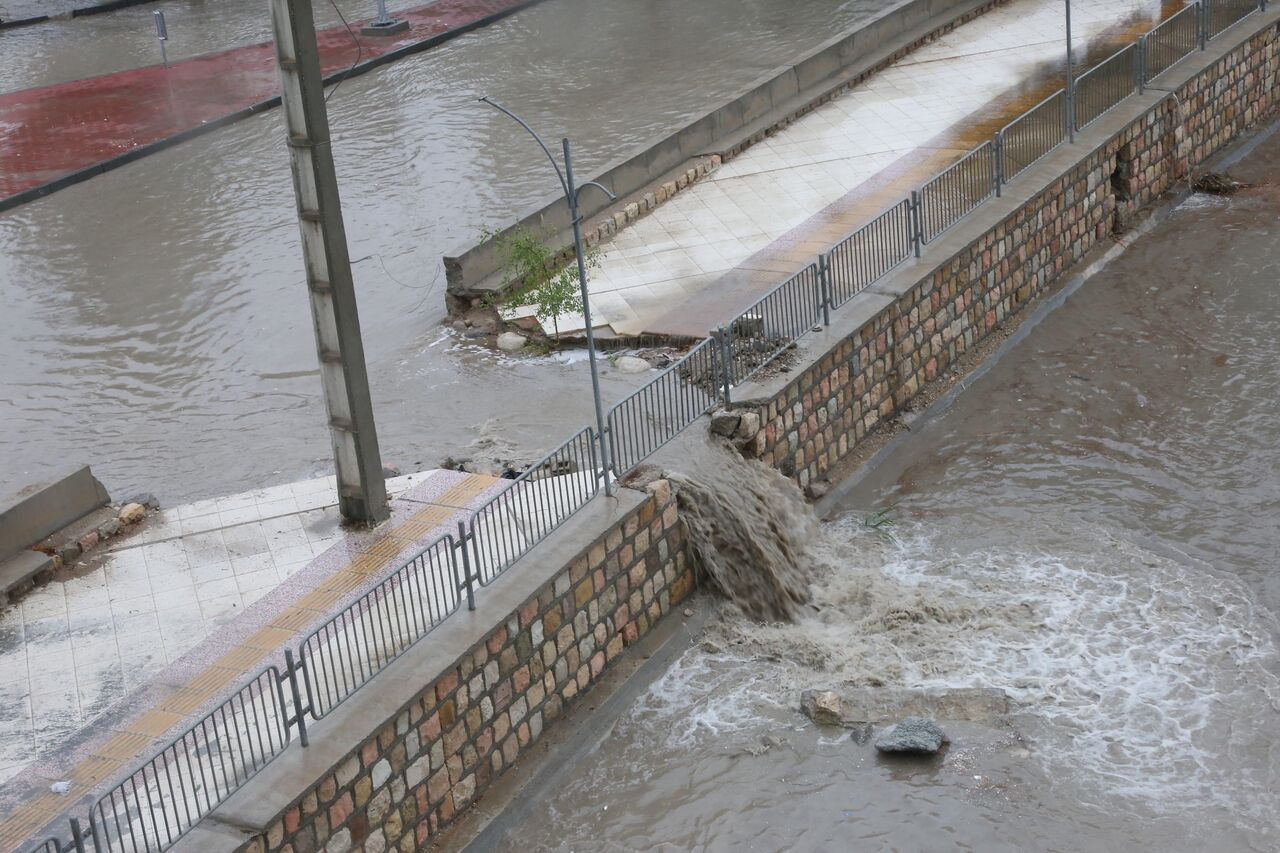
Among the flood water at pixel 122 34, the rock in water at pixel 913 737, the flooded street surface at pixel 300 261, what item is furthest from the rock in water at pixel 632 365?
the flood water at pixel 122 34

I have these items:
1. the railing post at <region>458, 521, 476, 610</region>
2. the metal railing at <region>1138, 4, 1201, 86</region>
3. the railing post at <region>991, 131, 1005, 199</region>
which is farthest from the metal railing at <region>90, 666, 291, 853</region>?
the metal railing at <region>1138, 4, 1201, 86</region>

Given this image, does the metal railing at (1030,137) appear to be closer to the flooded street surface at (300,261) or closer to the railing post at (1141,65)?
the railing post at (1141,65)

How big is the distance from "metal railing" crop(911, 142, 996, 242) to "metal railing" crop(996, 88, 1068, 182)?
211 millimetres

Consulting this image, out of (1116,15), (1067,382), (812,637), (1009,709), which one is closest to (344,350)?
(812,637)

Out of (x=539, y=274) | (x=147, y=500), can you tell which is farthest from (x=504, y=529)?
(x=539, y=274)

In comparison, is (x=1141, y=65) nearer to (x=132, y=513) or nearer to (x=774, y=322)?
(x=774, y=322)

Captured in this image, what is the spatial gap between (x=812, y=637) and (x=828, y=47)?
13.3 metres

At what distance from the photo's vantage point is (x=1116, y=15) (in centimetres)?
2519

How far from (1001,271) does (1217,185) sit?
560 cm

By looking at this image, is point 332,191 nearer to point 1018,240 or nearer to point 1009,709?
point 1009,709

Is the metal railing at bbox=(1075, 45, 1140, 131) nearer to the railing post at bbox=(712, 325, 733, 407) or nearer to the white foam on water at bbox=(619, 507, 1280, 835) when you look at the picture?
the white foam on water at bbox=(619, 507, 1280, 835)

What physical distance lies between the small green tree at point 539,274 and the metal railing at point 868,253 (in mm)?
2705

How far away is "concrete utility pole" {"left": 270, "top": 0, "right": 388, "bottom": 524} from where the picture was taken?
11805 mm

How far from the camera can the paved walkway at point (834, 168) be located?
16.9 meters
